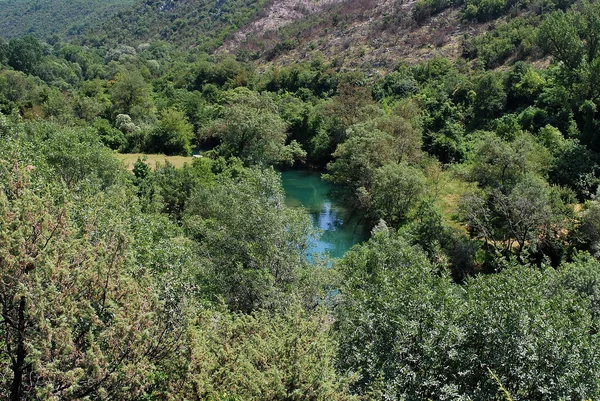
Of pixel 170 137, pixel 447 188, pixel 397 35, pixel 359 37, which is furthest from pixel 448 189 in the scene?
pixel 359 37

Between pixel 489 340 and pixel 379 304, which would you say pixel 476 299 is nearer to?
pixel 489 340

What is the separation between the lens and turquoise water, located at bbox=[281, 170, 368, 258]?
36250 millimetres

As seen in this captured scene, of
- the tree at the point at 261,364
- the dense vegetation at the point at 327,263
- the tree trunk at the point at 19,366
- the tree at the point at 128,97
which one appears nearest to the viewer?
the tree trunk at the point at 19,366

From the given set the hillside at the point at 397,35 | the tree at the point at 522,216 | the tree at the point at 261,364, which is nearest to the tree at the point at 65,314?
the tree at the point at 261,364

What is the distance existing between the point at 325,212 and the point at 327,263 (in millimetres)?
24215

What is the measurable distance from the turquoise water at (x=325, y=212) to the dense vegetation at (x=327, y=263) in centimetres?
166

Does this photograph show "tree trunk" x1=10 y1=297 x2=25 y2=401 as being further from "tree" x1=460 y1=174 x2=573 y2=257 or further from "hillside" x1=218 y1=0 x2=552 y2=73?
"hillside" x1=218 y1=0 x2=552 y2=73

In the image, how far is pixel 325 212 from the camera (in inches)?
1740

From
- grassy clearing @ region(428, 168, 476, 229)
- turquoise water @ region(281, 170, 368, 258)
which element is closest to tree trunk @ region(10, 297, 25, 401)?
turquoise water @ region(281, 170, 368, 258)

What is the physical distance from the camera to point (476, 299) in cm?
1310

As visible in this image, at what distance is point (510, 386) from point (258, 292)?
959cm

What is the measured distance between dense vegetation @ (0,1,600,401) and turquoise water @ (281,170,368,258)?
5.46ft

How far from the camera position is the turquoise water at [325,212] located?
36.2m

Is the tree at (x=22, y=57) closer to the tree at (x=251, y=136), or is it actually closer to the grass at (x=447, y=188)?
the tree at (x=251, y=136)
